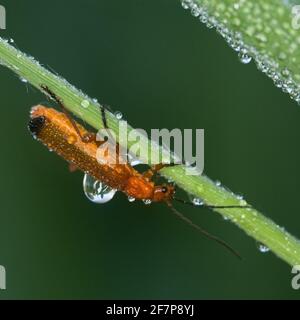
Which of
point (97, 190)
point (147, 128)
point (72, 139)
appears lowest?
point (97, 190)

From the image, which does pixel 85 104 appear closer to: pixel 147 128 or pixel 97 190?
pixel 97 190

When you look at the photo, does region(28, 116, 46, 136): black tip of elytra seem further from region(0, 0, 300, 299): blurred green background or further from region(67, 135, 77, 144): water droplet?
region(0, 0, 300, 299): blurred green background

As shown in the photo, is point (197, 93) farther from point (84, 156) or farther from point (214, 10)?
point (214, 10)

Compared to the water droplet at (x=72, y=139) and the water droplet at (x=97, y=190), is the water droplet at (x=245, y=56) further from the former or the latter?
the water droplet at (x=72, y=139)

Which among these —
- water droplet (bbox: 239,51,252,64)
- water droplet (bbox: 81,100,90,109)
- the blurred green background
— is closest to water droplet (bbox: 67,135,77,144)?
the blurred green background

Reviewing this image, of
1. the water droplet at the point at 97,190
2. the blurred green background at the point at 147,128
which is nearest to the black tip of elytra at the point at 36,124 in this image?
the water droplet at the point at 97,190

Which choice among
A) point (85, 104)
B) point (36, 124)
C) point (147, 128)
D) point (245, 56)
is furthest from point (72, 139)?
point (245, 56)

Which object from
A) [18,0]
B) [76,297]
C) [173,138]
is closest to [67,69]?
[18,0]
